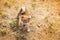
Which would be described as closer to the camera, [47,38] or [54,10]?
[47,38]

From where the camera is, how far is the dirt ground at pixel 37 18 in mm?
2020

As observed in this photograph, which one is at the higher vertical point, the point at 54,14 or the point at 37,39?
the point at 54,14

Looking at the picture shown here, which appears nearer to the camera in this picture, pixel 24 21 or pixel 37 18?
pixel 24 21

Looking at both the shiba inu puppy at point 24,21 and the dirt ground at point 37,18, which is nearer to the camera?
the shiba inu puppy at point 24,21

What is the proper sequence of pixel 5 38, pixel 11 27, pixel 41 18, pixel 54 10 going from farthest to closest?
1. pixel 54 10
2. pixel 41 18
3. pixel 11 27
4. pixel 5 38

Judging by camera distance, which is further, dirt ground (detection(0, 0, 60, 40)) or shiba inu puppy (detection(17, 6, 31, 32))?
dirt ground (detection(0, 0, 60, 40))

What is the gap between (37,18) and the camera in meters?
2.27

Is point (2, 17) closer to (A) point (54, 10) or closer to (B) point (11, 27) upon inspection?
(B) point (11, 27)

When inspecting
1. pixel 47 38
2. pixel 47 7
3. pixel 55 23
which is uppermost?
pixel 47 7

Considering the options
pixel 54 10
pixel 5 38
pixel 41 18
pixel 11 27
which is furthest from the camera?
pixel 54 10

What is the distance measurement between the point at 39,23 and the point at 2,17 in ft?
1.86

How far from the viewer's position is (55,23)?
2189 millimetres

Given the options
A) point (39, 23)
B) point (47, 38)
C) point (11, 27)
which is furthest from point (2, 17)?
point (47, 38)

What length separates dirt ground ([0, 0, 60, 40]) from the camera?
2020 mm
